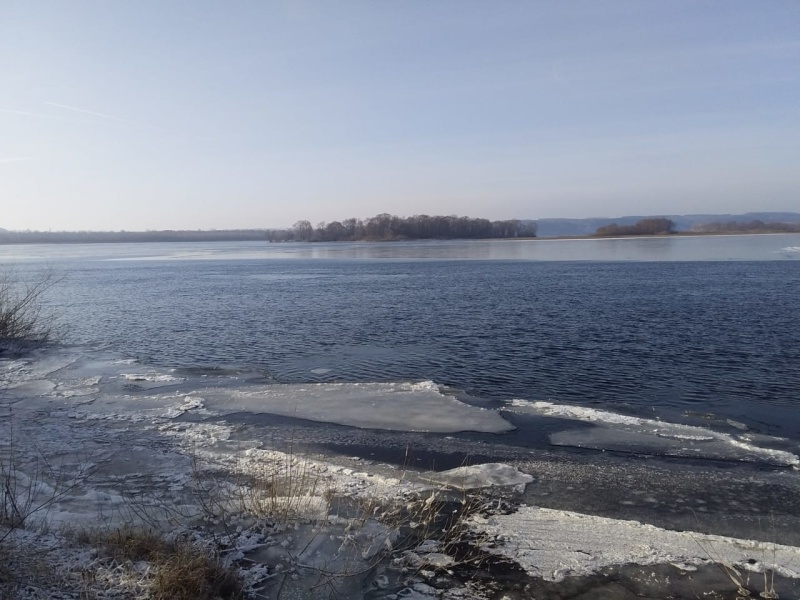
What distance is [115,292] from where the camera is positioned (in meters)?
29.3

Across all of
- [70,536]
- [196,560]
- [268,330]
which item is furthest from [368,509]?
[268,330]

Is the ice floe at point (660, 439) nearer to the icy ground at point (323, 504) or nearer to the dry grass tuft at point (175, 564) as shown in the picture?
the icy ground at point (323, 504)

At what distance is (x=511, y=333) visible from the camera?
632 inches

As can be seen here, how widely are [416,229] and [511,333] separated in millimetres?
86390

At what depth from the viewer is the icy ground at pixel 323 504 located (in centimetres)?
488

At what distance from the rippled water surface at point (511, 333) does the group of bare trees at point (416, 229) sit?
2762 inches

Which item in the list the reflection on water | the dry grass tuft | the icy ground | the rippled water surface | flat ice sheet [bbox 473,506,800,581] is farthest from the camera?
the reflection on water

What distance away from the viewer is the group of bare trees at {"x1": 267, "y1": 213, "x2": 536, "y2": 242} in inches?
3981

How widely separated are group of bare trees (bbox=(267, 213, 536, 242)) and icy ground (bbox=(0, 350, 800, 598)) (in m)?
90.3

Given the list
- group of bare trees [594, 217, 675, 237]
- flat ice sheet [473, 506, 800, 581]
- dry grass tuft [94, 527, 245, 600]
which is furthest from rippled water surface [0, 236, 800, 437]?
group of bare trees [594, 217, 675, 237]

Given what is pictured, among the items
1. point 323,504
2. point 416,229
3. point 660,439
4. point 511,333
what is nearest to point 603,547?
point 323,504

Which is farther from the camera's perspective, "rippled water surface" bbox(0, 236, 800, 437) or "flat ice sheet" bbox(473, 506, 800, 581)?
"rippled water surface" bbox(0, 236, 800, 437)

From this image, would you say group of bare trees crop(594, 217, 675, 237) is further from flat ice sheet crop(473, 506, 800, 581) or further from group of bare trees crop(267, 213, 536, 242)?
flat ice sheet crop(473, 506, 800, 581)

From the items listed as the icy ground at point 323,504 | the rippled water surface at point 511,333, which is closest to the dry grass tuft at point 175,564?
the icy ground at point 323,504
